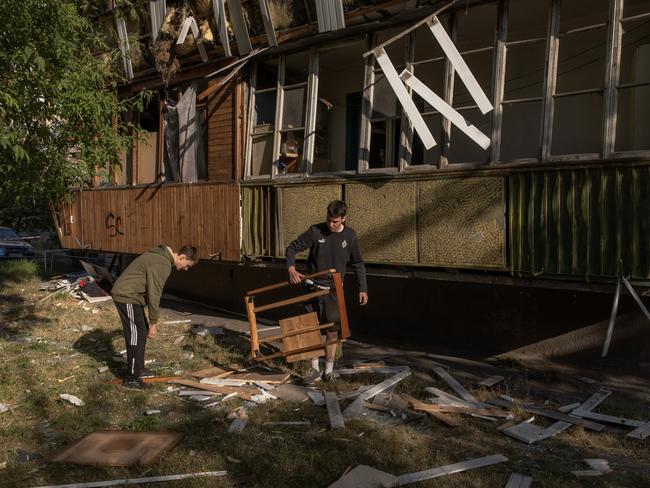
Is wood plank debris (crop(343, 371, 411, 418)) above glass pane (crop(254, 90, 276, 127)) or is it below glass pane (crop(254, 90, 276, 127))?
below

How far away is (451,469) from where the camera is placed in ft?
15.0

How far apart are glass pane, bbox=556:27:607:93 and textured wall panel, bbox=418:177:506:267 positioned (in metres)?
2.32

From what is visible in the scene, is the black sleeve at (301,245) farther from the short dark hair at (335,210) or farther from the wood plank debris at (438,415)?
the wood plank debris at (438,415)

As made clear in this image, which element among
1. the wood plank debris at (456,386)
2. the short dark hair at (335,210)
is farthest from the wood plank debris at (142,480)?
the short dark hair at (335,210)

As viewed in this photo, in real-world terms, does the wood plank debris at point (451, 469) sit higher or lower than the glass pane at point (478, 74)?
lower

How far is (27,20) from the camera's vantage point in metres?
6.74

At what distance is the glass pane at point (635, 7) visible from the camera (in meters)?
7.57

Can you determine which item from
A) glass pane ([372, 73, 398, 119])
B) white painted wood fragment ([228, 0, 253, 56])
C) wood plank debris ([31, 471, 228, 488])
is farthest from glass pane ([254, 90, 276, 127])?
wood plank debris ([31, 471, 228, 488])

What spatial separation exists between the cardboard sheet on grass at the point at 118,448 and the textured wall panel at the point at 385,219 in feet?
13.7

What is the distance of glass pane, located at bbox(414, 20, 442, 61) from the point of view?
8.74 metres

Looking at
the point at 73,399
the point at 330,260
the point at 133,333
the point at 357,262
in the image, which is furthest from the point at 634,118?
the point at 73,399

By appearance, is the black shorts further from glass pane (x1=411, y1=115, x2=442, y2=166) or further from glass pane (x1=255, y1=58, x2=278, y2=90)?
glass pane (x1=255, y1=58, x2=278, y2=90)

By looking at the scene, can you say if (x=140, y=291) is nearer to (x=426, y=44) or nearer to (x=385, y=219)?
(x=385, y=219)

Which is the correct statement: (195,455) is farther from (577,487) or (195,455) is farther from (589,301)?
(589,301)
